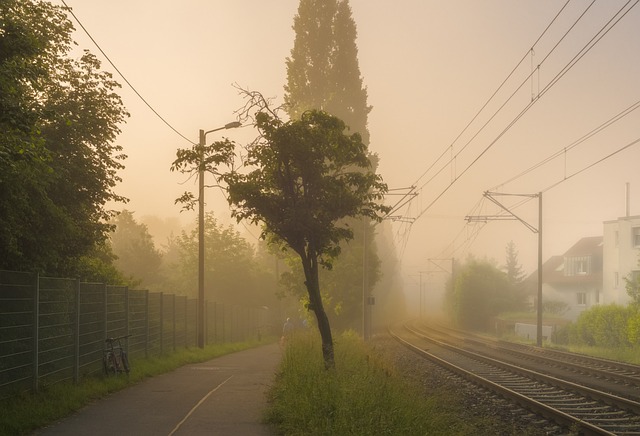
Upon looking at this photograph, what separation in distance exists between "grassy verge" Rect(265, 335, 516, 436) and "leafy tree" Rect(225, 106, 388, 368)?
2628 millimetres

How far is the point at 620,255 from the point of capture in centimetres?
6475

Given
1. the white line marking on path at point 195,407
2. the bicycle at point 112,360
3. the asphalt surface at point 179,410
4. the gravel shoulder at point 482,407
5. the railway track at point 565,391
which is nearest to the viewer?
the asphalt surface at point 179,410

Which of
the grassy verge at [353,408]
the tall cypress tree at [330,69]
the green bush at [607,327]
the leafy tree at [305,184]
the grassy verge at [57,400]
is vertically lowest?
the green bush at [607,327]

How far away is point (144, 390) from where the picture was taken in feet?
58.0

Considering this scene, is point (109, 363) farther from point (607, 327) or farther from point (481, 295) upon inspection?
point (481, 295)

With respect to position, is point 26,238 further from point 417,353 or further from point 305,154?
point 417,353

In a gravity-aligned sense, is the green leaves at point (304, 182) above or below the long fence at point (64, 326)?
above

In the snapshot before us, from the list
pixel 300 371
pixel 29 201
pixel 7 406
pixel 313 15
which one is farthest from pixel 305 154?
pixel 313 15

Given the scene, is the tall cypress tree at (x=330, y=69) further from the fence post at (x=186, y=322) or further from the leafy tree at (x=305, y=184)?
the leafy tree at (x=305, y=184)

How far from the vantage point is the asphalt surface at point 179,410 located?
39.8 ft

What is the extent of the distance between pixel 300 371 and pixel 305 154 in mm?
4797

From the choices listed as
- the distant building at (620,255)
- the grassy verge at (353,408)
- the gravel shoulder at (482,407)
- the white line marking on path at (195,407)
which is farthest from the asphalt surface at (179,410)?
the distant building at (620,255)

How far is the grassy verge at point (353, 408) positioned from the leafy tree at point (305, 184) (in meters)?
2.63

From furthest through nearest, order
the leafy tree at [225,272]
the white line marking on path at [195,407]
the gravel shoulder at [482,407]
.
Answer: the leafy tree at [225,272], the gravel shoulder at [482,407], the white line marking on path at [195,407]
